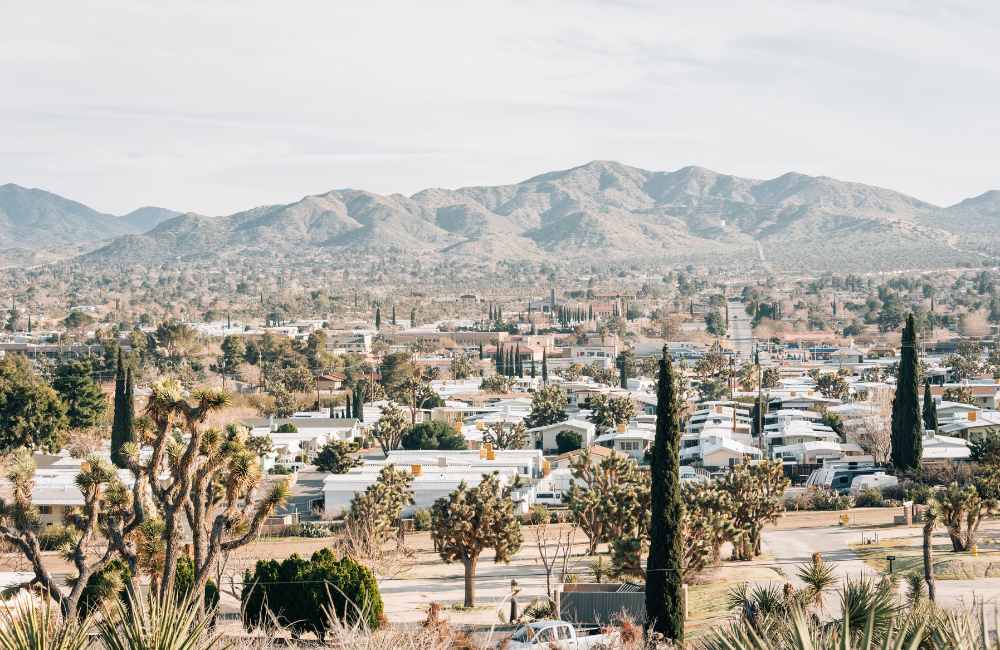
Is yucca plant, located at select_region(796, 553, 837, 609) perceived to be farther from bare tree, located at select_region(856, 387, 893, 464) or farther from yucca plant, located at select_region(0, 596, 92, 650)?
bare tree, located at select_region(856, 387, 893, 464)

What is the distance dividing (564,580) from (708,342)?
92646mm

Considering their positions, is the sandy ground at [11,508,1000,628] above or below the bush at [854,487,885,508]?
below

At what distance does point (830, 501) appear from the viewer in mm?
45500

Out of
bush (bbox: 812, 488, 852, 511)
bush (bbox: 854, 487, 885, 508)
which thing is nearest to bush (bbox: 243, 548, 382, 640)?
bush (bbox: 812, 488, 852, 511)

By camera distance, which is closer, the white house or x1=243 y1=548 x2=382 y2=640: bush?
x1=243 y1=548 x2=382 y2=640: bush

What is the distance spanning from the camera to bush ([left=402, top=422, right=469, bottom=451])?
58.6 m

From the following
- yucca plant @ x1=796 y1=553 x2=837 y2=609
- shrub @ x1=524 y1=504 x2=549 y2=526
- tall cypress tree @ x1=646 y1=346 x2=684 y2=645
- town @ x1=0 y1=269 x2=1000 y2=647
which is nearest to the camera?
town @ x1=0 y1=269 x2=1000 y2=647

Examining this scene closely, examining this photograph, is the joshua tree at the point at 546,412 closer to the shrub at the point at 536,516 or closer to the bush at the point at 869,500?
the shrub at the point at 536,516

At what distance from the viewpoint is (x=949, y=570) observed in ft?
107

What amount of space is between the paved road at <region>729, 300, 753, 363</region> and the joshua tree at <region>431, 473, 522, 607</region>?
227 feet

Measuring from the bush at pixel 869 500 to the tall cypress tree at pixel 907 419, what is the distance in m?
2.70

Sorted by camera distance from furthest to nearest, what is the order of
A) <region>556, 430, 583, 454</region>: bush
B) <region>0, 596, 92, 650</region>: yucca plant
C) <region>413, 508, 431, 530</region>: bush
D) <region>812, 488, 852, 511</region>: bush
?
<region>556, 430, 583, 454</region>: bush, <region>812, 488, 852, 511</region>: bush, <region>413, 508, 431, 530</region>: bush, <region>0, 596, 92, 650</region>: yucca plant

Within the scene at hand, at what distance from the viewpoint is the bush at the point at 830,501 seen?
4534 centimetres

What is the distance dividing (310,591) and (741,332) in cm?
11540
